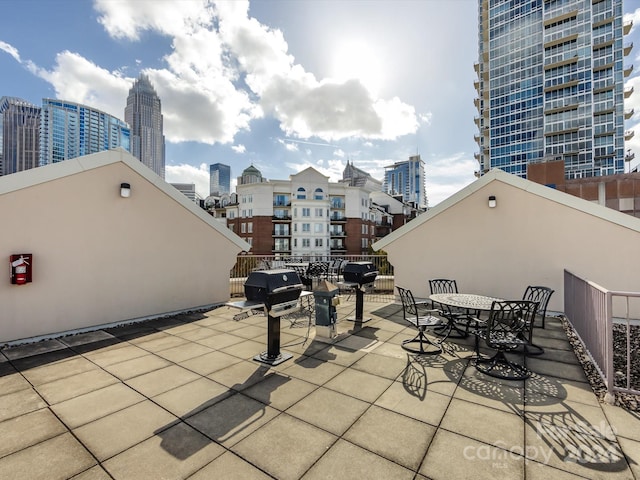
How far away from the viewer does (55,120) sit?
102312 millimetres

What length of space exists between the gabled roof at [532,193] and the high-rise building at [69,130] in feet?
405

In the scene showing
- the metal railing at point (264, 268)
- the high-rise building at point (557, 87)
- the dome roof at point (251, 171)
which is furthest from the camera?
the dome roof at point (251, 171)

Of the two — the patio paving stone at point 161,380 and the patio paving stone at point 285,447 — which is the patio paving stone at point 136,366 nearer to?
the patio paving stone at point 161,380

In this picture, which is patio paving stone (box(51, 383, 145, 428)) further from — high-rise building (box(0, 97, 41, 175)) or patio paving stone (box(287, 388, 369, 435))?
high-rise building (box(0, 97, 41, 175))

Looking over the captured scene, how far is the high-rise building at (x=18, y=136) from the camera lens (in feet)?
312

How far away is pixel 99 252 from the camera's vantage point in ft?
21.4

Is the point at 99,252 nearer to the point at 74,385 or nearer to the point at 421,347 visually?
the point at 74,385

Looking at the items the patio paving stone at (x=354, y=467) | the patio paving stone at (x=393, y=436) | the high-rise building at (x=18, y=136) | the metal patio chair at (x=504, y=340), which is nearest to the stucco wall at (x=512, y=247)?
the metal patio chair at (x=504, y=340)

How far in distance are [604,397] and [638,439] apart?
866mm

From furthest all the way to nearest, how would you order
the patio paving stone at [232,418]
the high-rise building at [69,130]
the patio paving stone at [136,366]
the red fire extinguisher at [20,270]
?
the high-rise building at [69,130] → the red fire extinguisher at [20,270] → the patio paving stone at [136,366] → the patio paving stone at [232,418]

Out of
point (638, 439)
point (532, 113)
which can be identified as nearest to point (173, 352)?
point (638, 439)

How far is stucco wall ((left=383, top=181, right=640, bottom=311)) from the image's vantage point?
23.0 ft

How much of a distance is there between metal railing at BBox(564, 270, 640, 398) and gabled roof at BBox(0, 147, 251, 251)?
8.58 metres

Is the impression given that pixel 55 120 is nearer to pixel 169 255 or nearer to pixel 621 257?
pixel 169 255
